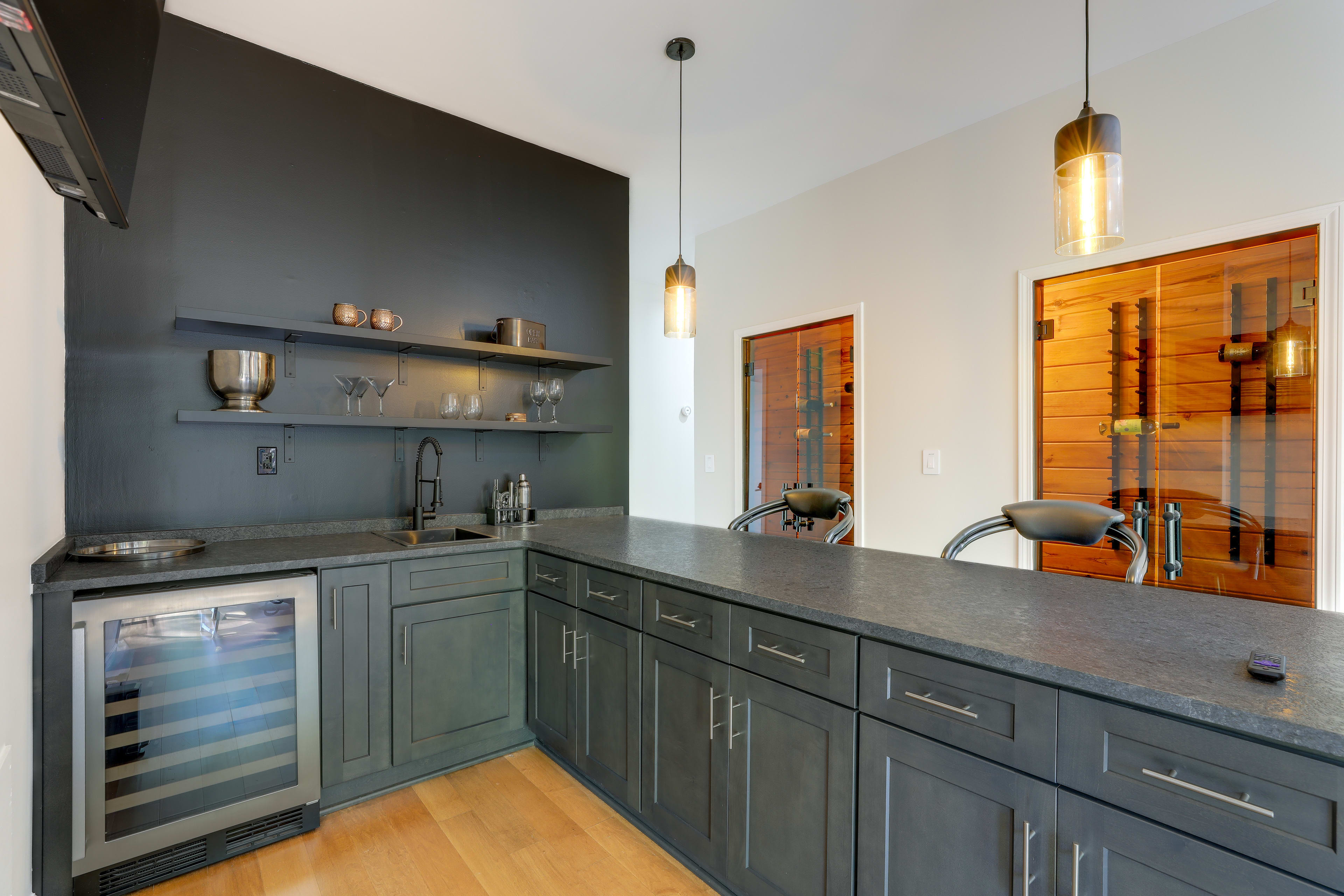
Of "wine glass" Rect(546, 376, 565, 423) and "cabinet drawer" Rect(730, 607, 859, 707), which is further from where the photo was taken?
"wine glass" Rect(546, 376, 565, 423)

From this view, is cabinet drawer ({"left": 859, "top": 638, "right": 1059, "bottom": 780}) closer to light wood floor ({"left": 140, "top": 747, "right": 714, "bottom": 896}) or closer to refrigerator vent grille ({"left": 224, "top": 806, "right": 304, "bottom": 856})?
light wood floor ({"left": 140, "top": 747, "right": 714, "bottom": 896})

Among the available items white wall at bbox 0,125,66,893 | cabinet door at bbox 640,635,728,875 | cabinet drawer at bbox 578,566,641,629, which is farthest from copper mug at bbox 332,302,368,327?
cabinet door at bbox 640,635,728,875

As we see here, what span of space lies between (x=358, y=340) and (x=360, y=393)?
23cm

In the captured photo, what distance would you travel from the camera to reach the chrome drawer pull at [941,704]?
3.84 feet

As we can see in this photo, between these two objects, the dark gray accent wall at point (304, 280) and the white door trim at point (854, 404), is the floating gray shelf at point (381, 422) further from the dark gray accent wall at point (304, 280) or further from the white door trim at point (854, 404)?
the white door trim at point (854, 404)

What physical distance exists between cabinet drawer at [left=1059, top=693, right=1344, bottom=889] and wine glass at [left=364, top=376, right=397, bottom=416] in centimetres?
271

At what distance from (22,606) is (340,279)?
167 centimetres

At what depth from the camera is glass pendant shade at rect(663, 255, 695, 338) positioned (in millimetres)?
2561

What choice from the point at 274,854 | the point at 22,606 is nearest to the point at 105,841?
the point at 274,854

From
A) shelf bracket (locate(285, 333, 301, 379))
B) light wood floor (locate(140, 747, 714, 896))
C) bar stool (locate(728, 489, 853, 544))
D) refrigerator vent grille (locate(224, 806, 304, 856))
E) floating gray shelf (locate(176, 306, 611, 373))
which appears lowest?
light wood floor (locate(140, 747, 714, 896))

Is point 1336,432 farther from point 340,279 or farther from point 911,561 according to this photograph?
point 340,279

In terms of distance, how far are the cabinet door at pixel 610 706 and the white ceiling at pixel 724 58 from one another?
7.53ft

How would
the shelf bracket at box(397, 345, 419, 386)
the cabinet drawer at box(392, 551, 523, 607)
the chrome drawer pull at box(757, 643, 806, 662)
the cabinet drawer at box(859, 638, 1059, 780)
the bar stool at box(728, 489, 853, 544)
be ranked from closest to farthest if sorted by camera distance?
1. the cabinet drawer at box(859, 638, 1059, 780)
2. the chrome drawer pull at box(757, 643, 806, 662)
3. the cabinet drawer at box(392, 551, 523, 607)
4. the bar stool at box(728, 489, 853, 544)
5. the shelf bracket at box(397, 345, 419, 386)

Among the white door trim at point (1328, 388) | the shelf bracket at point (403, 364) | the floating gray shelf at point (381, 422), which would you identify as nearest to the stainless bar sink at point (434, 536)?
the floating gray shelf at point (381, 422)
